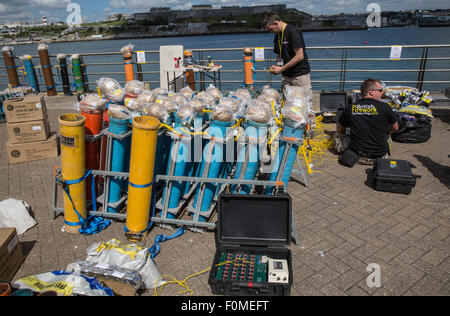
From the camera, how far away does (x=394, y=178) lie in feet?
14.6

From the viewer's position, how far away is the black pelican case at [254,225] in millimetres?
3158

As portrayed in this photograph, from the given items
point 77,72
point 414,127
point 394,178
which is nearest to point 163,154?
point 394,178

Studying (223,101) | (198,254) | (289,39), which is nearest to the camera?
(198,254)

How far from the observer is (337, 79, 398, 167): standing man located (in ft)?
16.8

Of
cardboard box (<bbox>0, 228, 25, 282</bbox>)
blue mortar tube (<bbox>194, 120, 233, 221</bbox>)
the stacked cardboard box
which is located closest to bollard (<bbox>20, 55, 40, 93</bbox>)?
the stacked cardboard box

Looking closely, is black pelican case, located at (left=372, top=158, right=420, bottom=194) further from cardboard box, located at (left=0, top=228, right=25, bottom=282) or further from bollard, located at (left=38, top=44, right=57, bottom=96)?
bollard, located at (left=38, top=44, right=57, bottom=96)

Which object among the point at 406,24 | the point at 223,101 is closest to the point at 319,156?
the point at 223,101

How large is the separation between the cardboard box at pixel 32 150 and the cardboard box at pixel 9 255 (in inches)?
133

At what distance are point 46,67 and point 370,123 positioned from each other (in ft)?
38.3

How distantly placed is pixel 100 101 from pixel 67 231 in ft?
5.85

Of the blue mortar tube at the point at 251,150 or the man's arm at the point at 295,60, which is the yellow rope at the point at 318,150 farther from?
the blue mortar tube at the point at 251,150

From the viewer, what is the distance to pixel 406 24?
142 m

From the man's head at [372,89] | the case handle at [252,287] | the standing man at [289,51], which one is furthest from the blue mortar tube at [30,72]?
the case handle at [252,287]

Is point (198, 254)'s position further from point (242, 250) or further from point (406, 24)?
point (406, 24)
